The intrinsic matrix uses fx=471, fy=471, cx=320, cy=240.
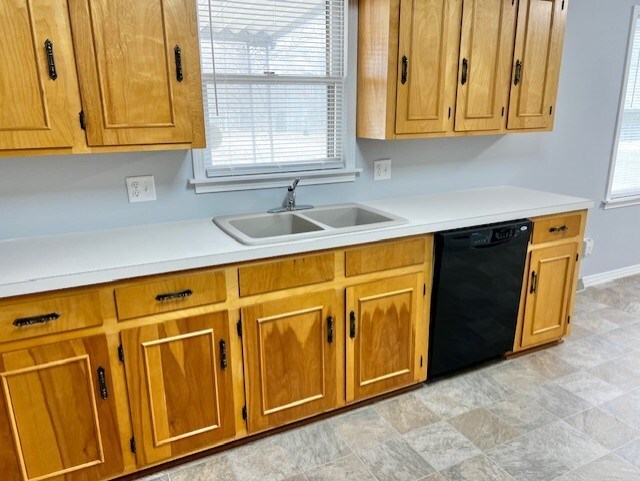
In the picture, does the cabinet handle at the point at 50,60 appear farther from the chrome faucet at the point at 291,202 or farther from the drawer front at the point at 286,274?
the chrome faucet at the point at 291,202

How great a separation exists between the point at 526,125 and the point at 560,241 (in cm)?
70

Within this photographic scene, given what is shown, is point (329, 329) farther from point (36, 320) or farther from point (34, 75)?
point (34, 75)

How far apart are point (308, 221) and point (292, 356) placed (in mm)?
634

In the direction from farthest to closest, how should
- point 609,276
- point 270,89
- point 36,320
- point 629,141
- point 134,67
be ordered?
point 609,276
point 629,141
point 270,89
point 134,67
point 36,320

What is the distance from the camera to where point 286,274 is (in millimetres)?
1931

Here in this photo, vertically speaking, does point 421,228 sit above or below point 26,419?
above

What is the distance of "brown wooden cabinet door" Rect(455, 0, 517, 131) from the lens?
2.42 meters

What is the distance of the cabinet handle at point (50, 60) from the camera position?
161 centimetres

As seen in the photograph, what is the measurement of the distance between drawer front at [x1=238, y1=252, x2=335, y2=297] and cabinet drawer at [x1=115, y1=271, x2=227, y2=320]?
0.10 meters

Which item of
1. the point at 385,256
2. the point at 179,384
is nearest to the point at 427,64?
the point at 385,256

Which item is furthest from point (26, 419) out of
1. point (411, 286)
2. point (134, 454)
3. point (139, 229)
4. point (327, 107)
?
point (327, 107)

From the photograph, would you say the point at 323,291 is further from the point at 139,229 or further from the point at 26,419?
the point at 26,419

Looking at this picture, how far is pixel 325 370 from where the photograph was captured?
7.04 ft

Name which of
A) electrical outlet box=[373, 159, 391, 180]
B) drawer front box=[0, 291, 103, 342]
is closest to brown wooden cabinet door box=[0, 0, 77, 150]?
drawer front box=[0, 291, 103, 342]
